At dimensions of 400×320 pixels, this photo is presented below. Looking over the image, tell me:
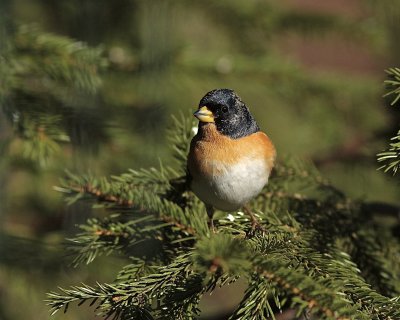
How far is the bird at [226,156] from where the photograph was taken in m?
1.97

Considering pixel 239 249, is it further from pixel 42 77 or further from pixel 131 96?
A: pixel 131 96

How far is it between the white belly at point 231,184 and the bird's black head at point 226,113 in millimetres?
168

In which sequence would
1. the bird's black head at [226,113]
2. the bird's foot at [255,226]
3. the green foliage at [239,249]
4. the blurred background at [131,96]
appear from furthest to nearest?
the blurred background at [131,96] < the bird's black head at [226,113] < the bird's foot at [255,226] < the green foliage at [239,249]

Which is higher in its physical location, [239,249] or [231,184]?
[239,249]

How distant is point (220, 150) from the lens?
82.0 inches

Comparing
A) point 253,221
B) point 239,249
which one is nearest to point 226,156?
point 253,221

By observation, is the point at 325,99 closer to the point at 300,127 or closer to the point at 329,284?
the point at 300,127

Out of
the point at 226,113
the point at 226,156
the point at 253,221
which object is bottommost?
the point at 253,221

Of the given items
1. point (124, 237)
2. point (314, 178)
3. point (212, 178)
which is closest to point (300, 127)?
point (314, 178)

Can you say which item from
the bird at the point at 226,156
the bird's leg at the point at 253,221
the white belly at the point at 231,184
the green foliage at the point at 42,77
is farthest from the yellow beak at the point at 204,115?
the green foliage at the point at 42,77

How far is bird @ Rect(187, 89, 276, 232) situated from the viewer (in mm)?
1969

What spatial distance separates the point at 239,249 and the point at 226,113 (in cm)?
98

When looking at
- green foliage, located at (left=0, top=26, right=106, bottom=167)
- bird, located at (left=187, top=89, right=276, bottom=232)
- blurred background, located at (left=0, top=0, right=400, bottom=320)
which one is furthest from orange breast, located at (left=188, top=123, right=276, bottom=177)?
green foliage, located at (left=0, top=26, right=106, bottom=167)

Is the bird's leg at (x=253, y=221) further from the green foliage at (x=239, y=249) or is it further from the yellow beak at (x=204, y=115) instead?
the yellow beak at (x=204, y=115)
